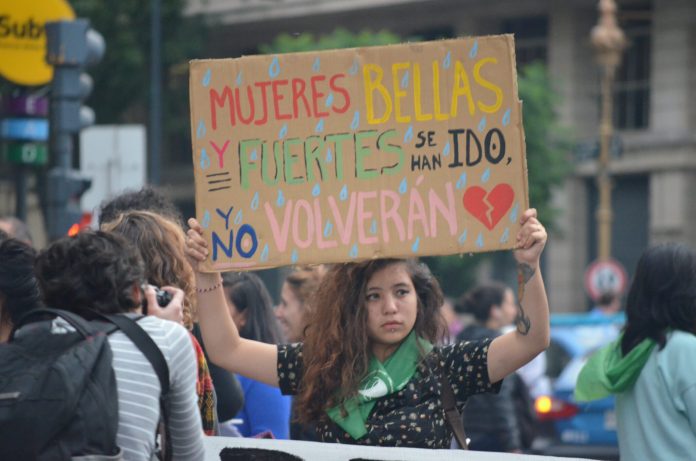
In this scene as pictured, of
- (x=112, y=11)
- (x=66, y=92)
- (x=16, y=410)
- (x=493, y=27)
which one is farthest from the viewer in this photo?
(x=493, y=27)

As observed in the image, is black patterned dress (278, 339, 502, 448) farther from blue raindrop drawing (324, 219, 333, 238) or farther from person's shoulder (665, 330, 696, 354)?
person's shoulder (665, 330, 696, 354)

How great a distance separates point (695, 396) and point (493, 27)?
94.1ft

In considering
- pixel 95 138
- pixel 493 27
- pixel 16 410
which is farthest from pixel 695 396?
pixel 493 27

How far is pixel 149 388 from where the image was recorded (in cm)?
332

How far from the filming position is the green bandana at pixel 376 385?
4.24 m

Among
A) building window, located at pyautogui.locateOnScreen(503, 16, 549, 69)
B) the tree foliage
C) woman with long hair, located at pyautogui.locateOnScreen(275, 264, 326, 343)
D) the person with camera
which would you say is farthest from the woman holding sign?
building window, located at pyautogui.locateOnScreen(503, 16, 549, 69)

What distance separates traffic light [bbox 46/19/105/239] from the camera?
31.2 ft

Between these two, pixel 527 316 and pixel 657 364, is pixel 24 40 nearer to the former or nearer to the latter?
pixel 657 364

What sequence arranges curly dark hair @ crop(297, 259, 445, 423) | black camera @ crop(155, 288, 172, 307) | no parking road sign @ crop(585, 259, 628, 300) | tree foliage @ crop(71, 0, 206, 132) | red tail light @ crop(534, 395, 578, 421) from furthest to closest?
tree foliage @ crop(71, 0, 206, 132)
no parking road sign @ crop(585, 259, 628, 300)
red tail light @ crop(534, 395, 578, 421)
curly dark hair @ crop(297, 259, 445, 423)
black camera @ crop(155, 288, 172, 307)

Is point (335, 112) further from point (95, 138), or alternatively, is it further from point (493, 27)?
point (493, 27)

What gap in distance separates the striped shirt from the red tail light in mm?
9283

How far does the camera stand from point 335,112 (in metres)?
4.45

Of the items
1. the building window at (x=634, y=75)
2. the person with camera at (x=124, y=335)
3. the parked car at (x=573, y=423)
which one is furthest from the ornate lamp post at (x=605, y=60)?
the person with camera at (x=124, y=335)

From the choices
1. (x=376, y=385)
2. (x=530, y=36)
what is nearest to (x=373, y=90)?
(x=376, y=385)
